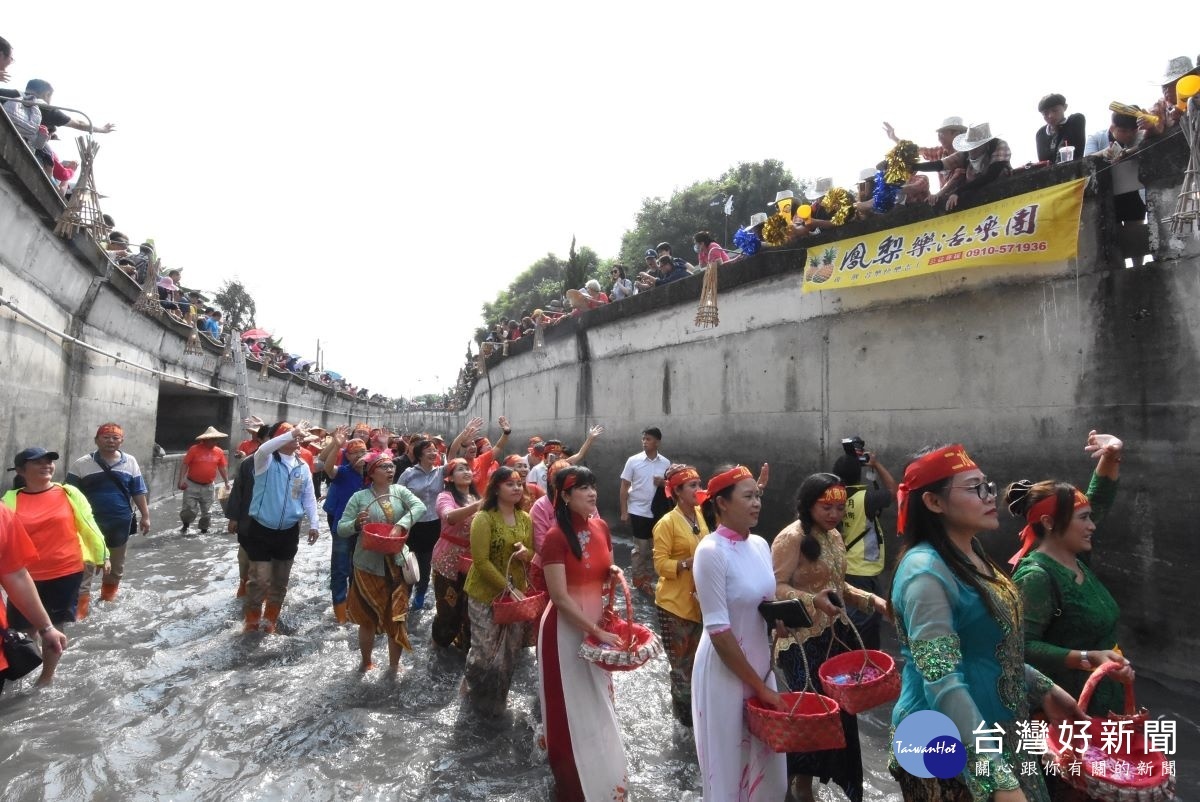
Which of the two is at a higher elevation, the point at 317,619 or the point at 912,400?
the point at 912,400

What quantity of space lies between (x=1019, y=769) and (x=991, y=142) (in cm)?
624

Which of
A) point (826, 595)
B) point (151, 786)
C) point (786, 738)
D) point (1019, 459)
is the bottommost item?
point (151, 786)


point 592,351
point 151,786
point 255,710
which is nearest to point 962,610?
point 151,786

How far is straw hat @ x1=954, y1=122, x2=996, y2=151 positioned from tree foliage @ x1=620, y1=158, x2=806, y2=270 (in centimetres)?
3175

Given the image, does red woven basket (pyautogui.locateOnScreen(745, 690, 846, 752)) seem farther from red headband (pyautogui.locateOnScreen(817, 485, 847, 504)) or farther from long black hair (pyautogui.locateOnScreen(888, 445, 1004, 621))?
red headband (pyautogui.locateOnScreen(817, 485, 847, 504))

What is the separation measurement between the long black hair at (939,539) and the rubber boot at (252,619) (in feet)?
21.0

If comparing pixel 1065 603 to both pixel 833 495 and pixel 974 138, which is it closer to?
pixel 833 495

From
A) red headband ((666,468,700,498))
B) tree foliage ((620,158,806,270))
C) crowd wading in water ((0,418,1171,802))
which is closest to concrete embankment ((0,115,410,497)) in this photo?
crowd wading in water ((0,418,1171,802))

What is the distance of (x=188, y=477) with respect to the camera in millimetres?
11938

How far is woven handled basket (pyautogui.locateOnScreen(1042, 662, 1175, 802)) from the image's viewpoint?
2172 millimetres

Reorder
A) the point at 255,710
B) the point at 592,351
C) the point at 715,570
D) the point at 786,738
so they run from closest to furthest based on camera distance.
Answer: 1. the point at 786,738
2. the point at 715,570
3. the point at 255,710
4. the point at 592,351

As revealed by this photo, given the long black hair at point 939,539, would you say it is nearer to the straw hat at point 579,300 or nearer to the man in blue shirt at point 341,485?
the man in blue shirt at point 341,485

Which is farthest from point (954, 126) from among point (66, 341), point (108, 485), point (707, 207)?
point (707, 207)

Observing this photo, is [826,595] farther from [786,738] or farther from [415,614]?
[415,614]
